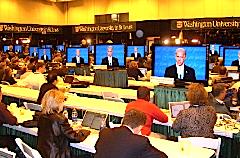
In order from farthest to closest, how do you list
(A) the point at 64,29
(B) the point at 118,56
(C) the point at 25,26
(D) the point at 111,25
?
(A) the point at 64,29, (C) the point at 25,26, (D) the point at 111,25, (B) the point at 118,56

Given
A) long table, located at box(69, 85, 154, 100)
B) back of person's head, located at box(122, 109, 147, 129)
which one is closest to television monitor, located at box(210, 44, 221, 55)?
long table, located at box(69, 85, 154, 100)

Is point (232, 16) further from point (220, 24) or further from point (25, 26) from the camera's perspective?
point (25, 26)

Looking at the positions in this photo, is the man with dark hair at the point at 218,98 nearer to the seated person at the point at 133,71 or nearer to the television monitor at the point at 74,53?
the seated person at the point at 133,71

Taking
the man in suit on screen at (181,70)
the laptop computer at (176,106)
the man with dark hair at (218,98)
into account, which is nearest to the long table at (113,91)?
the man in suit on screen at (181,70)

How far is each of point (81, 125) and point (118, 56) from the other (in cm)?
535

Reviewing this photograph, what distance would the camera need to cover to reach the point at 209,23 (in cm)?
1628

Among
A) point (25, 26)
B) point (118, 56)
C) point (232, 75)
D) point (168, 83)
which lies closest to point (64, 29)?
point (25, 26)

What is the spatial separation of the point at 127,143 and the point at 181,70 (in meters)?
3.35

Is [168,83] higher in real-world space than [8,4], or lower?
lower

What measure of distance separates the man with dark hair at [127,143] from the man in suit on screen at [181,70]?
2984 millimetres

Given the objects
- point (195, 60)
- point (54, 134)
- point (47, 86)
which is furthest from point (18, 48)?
point (54, 134)

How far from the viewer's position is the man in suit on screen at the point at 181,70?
611cm

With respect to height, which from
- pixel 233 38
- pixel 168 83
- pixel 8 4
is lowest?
pixel 168 83

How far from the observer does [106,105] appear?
576 centimetres
